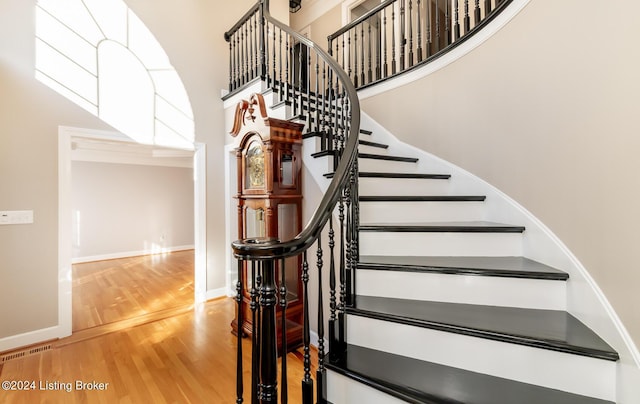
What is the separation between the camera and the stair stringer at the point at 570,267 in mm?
913

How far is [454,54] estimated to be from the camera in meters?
2.30

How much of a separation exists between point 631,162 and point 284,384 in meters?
1.49

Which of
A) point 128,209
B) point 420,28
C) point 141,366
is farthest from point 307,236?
point 128,209

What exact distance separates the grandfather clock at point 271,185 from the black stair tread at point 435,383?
46.5 inches

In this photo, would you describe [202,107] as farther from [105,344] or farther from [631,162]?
[631,162]

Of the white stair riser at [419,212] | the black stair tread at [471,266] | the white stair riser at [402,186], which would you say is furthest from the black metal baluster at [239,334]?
the white stair riser at [402,186]

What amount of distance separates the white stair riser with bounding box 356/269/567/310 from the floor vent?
288 centimetres

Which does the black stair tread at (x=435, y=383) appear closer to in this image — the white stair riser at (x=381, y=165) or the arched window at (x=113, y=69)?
the white stair riser at (x=381, y=165)

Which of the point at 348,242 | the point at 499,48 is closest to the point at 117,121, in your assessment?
the point at 348,242

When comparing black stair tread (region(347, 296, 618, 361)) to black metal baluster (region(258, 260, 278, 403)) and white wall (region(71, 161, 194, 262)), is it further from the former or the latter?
white wall (region(71, 161, 194, 262))

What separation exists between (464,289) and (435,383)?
48 centimetres

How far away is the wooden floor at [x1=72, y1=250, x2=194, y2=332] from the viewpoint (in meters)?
3.08

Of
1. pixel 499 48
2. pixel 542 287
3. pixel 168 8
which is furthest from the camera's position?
pixel 168 8

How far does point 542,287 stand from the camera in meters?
1.26
